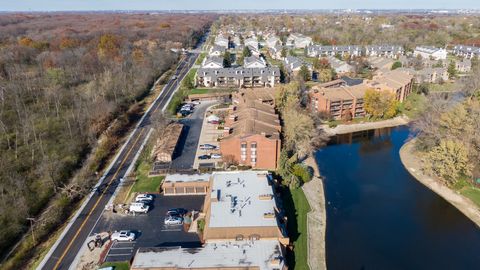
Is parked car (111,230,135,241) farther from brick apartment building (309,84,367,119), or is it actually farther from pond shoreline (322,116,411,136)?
brick apartment building (309,84,367,119)

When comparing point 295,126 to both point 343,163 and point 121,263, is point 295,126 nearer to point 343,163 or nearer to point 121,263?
point 343,163

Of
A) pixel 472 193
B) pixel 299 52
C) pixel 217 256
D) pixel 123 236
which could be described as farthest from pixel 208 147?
pixel 299 52

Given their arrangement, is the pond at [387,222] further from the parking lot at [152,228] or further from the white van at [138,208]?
the white van at [138,208]

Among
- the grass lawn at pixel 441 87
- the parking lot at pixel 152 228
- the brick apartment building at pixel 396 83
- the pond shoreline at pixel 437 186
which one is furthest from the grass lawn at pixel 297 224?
the grass lawn at pixel 441 87

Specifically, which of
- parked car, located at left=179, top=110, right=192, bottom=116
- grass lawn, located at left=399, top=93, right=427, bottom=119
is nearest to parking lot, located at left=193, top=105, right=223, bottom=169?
parked car, located at left=179, top=110, right=192, bottom=116

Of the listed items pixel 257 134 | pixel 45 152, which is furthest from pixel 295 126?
pixel 45 152

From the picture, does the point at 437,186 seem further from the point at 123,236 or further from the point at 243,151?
the point at 123,236
